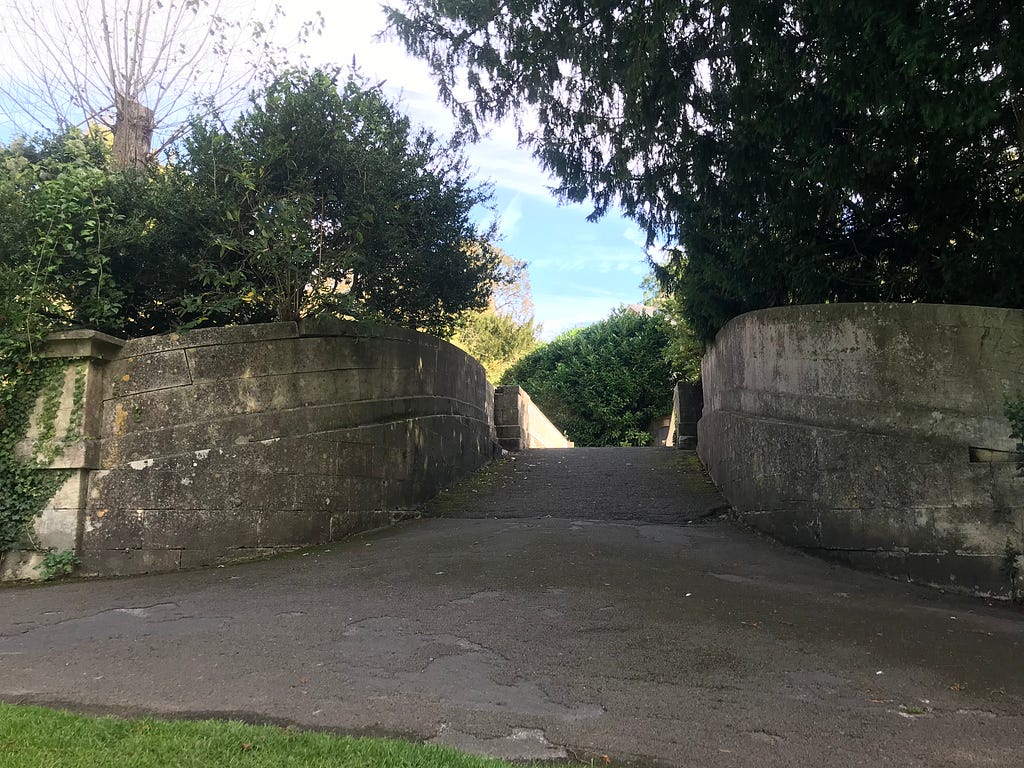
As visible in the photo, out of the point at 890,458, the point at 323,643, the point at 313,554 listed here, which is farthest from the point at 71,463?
the point at 890,458

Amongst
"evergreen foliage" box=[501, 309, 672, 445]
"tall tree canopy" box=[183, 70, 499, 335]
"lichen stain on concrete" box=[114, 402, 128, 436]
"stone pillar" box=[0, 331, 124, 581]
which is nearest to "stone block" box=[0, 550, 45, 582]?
"stone pillar" box=[0, 331, 124, 581]

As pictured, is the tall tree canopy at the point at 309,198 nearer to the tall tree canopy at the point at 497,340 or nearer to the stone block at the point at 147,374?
the stone block at the point at 147,374

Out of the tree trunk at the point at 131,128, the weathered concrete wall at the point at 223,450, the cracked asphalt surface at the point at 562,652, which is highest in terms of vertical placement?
the tree trunk at the point at 131,128

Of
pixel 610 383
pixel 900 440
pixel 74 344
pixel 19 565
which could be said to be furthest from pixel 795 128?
pixel 610 383

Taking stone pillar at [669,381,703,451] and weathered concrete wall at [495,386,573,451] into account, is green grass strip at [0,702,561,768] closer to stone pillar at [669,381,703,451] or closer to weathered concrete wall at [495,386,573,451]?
stone pillar at [669,381,703,451]

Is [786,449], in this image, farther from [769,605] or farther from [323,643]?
[323,643]

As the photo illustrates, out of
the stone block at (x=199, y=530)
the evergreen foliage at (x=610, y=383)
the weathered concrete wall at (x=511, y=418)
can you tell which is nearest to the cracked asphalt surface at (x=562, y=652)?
the stone block at (x=199, y=530)

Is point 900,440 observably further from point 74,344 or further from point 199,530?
point 74,344

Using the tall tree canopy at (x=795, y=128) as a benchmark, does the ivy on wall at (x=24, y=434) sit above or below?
below

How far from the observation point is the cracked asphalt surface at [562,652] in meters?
3.03

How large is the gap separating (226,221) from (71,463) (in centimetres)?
288

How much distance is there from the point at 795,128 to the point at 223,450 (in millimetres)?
6170

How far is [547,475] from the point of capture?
10.5 meters

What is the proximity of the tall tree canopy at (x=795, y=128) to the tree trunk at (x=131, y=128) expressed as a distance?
4.49m
